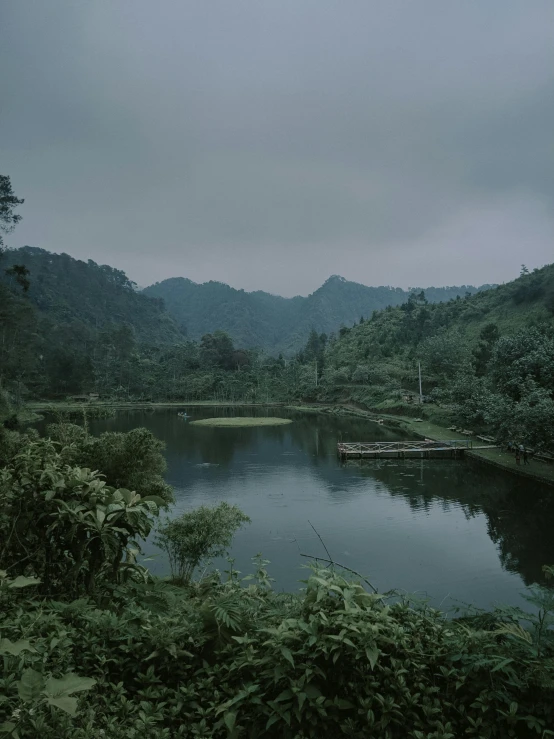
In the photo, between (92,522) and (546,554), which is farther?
(546,554)

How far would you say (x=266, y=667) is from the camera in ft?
7.96

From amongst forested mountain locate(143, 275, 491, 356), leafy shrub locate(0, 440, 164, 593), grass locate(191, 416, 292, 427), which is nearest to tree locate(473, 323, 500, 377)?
grass locate(191, 416, 292, 427)

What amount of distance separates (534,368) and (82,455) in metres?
19.9

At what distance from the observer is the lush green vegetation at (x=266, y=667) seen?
2.17 m

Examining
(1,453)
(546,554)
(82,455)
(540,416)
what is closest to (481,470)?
(540,416)

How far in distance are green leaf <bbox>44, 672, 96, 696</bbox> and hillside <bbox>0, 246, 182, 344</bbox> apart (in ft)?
360

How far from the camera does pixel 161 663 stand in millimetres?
2629

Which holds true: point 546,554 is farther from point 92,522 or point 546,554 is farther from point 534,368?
point 92,522

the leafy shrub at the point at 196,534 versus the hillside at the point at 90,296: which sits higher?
the hillside at the point at 90,296

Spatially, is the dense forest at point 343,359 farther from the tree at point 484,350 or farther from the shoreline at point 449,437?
the shoreline at point 449,437

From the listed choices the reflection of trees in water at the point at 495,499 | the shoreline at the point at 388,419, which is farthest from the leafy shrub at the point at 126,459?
the reflection of trees in water at the point at 495,499

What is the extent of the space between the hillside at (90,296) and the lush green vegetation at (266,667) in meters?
109

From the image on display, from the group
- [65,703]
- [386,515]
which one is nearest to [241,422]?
[386,515]

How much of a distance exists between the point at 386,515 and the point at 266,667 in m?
15.5
